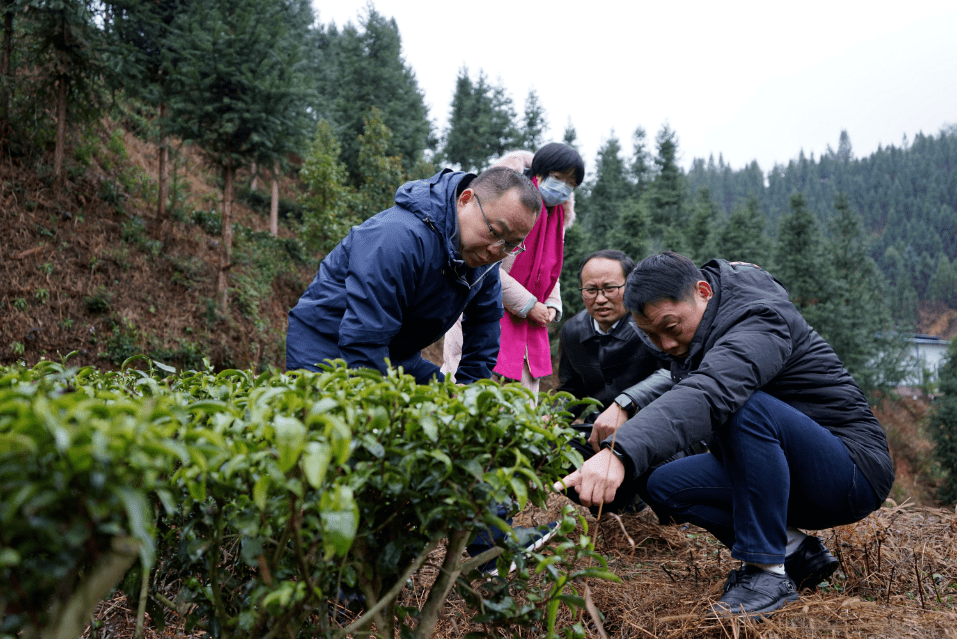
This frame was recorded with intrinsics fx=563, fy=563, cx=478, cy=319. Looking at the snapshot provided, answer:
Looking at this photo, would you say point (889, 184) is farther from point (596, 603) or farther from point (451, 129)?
point (596, 603)

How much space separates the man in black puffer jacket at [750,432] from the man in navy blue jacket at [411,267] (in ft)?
2.12

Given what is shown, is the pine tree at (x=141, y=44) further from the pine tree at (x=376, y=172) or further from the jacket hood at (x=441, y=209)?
the jacket hood at (x=441, y=209)

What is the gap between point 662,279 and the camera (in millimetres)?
2277

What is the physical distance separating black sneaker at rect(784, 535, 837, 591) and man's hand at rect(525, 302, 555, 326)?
1997 mm

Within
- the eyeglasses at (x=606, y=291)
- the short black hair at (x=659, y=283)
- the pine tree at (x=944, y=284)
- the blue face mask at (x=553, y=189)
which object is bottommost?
the pine tree at (x=944, y=284)

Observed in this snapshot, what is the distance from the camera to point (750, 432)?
214 centimetres

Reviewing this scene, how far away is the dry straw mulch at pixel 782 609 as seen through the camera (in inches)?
75.3

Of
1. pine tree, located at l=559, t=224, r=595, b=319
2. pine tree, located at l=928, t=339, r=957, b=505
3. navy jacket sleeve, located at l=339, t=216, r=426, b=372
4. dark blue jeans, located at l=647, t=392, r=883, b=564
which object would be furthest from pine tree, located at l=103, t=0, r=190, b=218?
pine tree, located at l=928, t=339, r=957, b=505

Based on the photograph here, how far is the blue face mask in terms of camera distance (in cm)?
378

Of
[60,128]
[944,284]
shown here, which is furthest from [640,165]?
[944,284]

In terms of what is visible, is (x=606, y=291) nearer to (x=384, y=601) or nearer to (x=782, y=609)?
(x=782, y=609)

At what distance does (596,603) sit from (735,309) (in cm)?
130

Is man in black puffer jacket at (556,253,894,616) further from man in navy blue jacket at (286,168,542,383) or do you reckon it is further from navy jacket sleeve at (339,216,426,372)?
navy jacket sleeve at (339,216,426,372)

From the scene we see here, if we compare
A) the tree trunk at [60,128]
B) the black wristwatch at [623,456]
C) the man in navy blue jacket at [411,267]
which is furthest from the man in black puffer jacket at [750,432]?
the tree trunk at [60,128]
